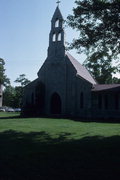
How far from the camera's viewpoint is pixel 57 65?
117 feet

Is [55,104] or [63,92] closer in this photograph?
[63,92]

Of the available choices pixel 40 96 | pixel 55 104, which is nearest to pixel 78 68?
pixel 55 104

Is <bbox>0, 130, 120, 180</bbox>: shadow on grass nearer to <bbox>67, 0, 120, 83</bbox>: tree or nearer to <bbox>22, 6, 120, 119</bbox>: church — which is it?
<bbox>67, 0, 120, 83</bbox>: tree

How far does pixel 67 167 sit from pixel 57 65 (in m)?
29.3

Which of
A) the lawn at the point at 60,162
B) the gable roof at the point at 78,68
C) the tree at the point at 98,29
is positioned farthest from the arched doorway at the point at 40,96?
the lawn at the point at 60,162

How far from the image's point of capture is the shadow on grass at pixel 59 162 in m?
6.11

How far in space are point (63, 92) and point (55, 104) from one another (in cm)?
243

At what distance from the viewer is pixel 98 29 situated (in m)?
17.2

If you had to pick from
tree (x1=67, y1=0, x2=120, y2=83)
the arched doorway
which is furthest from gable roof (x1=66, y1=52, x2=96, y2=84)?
tree (x1=67, y1=0, x2=120, y2=83)

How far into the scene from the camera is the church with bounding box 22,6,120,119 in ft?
104

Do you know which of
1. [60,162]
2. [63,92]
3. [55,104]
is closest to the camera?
[60,162]

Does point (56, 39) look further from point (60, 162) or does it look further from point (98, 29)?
point (60, 162)

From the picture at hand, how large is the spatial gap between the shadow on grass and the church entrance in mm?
24825

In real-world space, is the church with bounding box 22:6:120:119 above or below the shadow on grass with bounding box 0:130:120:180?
above
